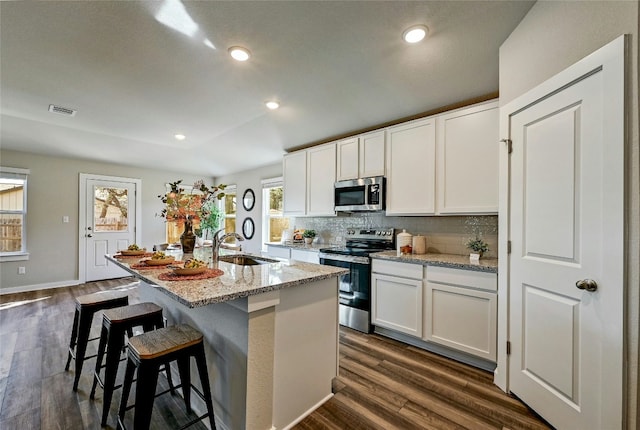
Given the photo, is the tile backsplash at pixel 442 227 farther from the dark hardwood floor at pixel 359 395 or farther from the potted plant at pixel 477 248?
the dark hardwood floor at pixel 359 395

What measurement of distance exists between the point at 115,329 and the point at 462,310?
258 centimetres

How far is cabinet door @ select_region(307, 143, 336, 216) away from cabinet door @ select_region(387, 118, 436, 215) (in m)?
0.89

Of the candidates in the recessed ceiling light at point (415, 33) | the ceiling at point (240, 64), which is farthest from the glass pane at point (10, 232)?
the recessed ceiling light at point (415, 33)

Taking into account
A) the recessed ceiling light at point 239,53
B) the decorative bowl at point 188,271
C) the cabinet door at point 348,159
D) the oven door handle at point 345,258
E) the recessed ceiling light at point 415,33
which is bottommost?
the oven door handle at point 345,258

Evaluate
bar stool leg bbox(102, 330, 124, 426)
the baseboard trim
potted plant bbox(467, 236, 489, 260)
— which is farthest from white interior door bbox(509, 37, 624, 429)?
the baseboard trim

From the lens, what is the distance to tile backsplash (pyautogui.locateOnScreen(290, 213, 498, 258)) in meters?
2.81

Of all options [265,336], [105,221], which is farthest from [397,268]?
[105,221]

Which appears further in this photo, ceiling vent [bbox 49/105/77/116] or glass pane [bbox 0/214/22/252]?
glass pane [bbox 0/214/22/252]

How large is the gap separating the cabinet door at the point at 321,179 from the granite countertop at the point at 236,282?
6.36 feet

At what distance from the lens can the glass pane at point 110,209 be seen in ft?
17.9

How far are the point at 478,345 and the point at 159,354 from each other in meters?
2.33

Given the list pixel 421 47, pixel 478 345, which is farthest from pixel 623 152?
pixel 478 345

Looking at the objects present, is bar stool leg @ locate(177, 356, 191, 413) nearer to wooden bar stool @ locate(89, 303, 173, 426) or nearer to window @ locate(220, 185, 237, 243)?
wooden bar stool @ locate(89, 303, 173, 426)

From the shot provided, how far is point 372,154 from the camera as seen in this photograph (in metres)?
3.41
